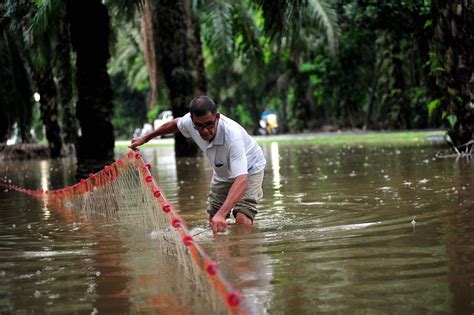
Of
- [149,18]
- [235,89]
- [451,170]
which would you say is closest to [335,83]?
[235,89]

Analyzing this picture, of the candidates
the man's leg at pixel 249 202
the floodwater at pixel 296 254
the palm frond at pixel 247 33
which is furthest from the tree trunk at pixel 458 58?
the palm frond at pixel 247 33

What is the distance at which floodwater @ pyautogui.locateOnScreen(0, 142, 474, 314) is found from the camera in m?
4.90

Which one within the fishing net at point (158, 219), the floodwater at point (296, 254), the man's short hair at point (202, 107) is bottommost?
the floodwater at point (296, 254)

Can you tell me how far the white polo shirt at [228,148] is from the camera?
6.65m

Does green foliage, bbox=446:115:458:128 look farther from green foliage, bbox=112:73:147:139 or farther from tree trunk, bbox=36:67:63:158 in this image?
green foliage, bbox=112:73:147:139

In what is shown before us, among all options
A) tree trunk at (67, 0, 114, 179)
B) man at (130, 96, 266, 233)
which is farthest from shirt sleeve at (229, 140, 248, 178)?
tree trunk at (67, 0, 114, 179)

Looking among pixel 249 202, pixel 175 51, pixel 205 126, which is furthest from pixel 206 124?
pixel 175 51

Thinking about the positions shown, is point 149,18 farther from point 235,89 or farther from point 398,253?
point 235,89

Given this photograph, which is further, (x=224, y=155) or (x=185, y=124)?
(x=185, y=124)

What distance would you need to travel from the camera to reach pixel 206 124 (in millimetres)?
6391

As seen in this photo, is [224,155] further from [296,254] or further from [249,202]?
[296,254]

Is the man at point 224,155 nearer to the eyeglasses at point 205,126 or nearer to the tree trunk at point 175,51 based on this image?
the eyeglasses at point 205,126

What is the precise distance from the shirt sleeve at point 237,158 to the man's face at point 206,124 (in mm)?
196

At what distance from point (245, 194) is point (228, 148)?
0.94 m
